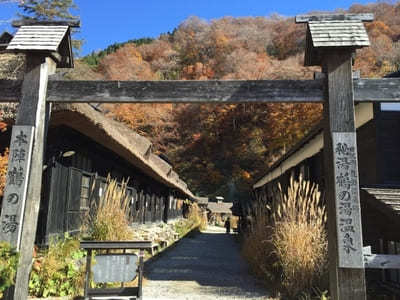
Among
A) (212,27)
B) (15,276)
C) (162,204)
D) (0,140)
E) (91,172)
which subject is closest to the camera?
(15,276)

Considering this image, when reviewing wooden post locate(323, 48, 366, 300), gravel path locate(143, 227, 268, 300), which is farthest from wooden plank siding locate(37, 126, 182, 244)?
wooden post locate(323, 48, 366, 300)

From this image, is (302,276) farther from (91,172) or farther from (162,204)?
(162,204)

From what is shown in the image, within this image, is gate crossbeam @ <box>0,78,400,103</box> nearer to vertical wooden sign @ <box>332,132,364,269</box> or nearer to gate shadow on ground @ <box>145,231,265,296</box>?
vertical wooden sign @ <box>332,132,364,269</box>

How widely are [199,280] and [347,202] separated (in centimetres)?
375

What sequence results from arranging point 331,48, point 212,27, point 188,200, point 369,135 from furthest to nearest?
point 212,27, point 188,200, point 369,135, point 331,48

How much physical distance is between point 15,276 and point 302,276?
3.47m

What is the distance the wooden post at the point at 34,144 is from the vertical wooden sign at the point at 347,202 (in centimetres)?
282

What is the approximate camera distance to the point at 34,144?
3.22 metres

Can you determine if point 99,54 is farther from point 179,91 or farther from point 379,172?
point 179,91

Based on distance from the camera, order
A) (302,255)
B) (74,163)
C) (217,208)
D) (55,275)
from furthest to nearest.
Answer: (217,208)
(74,163)
(302,255)
(55,275)

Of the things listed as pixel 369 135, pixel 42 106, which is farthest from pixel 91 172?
pixel 369 135

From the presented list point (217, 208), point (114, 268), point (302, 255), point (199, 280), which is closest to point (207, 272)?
point (199, 280)

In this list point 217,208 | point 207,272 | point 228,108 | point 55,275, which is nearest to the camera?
point 55,275

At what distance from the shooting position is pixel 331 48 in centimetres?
324
